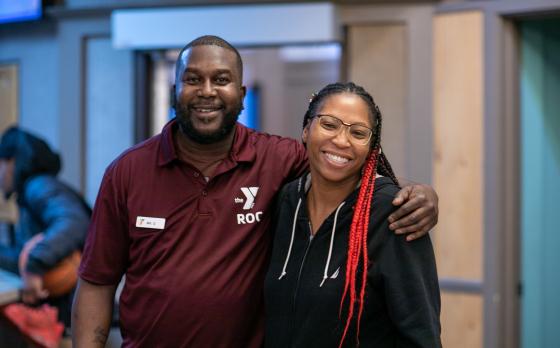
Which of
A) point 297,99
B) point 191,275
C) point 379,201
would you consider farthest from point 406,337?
point 297,99

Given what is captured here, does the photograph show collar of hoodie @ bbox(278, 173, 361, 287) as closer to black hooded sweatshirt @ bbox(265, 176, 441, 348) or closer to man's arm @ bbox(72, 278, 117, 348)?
black hooded sweatshirt @ bbox(265, 176, 441, 348)

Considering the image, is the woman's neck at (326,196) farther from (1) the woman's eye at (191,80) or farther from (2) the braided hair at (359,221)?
(1) the woman's eye at (191,80)

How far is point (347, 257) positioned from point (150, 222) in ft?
2.01

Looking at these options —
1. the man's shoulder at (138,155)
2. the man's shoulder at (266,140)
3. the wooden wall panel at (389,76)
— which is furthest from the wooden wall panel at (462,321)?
the man's shoulder at (138,155)

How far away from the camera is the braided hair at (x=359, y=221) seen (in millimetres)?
1857

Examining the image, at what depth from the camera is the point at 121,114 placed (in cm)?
441

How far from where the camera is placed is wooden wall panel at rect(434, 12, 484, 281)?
382 cm

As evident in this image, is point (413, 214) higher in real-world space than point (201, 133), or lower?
lower

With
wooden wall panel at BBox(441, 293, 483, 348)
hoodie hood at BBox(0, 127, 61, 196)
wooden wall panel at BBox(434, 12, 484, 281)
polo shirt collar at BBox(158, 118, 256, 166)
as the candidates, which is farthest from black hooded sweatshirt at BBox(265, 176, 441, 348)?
wooden wall panel at BBox(441, 293, 483, 348)

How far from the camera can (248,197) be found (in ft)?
7.21

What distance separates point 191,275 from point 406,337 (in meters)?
0.63

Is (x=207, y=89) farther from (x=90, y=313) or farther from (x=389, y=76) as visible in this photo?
(x=389, y=76)

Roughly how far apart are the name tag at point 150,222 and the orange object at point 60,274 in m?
1.13

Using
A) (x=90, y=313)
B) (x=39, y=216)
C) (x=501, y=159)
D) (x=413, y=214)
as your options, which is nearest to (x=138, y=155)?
(x=90, y=313)
